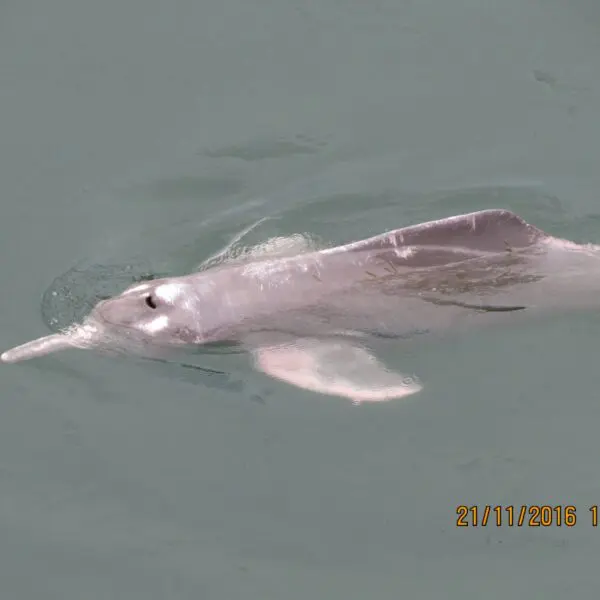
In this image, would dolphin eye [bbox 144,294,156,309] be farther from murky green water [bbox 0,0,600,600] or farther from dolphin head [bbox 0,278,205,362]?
murky green water [bbox 0,0,600,600]

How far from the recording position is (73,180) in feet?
41.8

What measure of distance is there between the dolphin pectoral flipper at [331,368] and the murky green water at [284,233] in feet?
0.70

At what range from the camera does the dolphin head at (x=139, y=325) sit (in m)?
10.4

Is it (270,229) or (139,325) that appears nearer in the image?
(139,325)

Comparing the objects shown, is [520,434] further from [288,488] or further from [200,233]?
[200,233]

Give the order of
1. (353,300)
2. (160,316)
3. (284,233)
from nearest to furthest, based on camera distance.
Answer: (353,300), (160,316), (284,233)

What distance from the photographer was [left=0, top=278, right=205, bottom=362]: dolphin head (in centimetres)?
1043

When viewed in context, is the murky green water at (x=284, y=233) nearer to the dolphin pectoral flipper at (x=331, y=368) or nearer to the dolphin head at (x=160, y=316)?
the dolphin pectoral flipper at (x=331, y=368)

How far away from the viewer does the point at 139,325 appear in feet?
34.4
